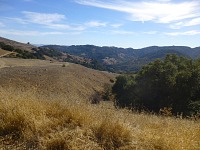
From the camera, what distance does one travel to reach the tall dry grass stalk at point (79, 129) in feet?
12.5

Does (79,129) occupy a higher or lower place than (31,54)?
higher

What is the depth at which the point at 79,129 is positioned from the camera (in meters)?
4.15

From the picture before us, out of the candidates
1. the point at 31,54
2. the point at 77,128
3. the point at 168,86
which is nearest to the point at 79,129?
the point at 77,128

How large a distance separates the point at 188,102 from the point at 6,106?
28.8 meters

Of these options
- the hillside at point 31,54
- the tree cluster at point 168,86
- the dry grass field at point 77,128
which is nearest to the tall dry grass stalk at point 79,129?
the dry grass field at point 77,128

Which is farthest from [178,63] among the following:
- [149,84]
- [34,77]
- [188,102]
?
[34,77]

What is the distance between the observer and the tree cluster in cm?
3260

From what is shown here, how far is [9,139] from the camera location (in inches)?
167

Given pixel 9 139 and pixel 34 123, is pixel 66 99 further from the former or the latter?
pixel 9 139

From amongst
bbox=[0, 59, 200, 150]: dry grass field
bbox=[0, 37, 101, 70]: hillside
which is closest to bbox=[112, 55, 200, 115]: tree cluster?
bbox=[0, 59, 200, 150]: dry grass field

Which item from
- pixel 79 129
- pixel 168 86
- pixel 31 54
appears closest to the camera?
pixel 79 129

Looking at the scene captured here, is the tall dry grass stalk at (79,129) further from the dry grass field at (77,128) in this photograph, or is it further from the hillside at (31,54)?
the hillside at (31,54)

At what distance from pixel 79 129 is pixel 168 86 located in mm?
30920

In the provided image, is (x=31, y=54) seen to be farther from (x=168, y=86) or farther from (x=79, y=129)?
(x=79, y=129)
